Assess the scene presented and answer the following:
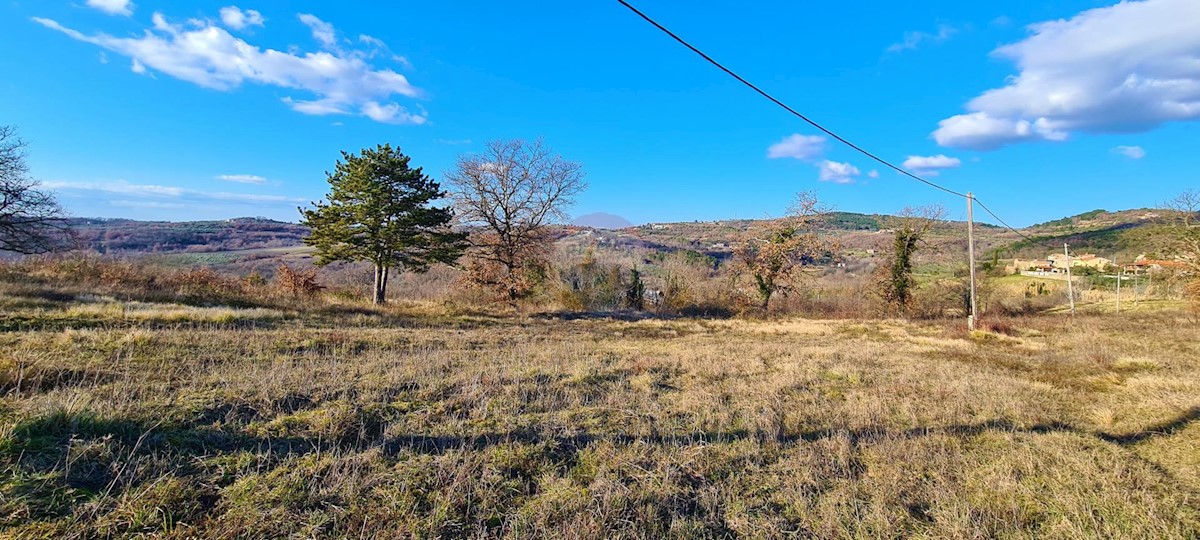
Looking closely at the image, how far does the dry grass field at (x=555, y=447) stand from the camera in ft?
A: 11.3

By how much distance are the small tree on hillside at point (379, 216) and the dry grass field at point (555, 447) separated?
45.7 ft

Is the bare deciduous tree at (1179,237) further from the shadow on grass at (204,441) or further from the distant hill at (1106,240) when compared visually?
the shadow on grass at (204,441)

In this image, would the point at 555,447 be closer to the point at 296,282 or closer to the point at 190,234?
the point at 296,282

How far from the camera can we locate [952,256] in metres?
30.5

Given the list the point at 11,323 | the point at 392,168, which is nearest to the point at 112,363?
the point at 11,323

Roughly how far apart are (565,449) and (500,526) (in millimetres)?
1560

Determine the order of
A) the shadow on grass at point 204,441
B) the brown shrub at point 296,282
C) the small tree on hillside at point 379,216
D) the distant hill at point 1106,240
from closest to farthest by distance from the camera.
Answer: the shadow on grass at point 204,441 < the small tree on hillside at point 379,216 < the brown shrub at point 296,282 < the distant hill at point 1106,240

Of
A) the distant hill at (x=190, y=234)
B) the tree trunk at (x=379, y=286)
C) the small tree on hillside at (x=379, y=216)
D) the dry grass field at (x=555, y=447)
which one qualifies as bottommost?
the dry grass field at (x=555, y=447)

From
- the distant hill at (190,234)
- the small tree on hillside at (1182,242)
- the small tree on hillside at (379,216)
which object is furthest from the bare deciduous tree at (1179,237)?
the distant hill at (190,234)

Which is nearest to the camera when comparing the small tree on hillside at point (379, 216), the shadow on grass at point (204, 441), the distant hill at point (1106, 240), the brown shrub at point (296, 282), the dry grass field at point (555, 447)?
the shadow on grass at point (204, 441)

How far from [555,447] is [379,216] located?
71.6 feet

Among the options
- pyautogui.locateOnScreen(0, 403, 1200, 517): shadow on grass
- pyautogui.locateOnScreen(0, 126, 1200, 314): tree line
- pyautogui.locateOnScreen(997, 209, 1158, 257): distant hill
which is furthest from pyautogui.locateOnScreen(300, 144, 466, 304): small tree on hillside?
pyautogui.locateOnScreen(997, 209, 1158, 257): distant hill

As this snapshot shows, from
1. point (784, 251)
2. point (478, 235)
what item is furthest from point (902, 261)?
point (478, 235)

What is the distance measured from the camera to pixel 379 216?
76.1ft
